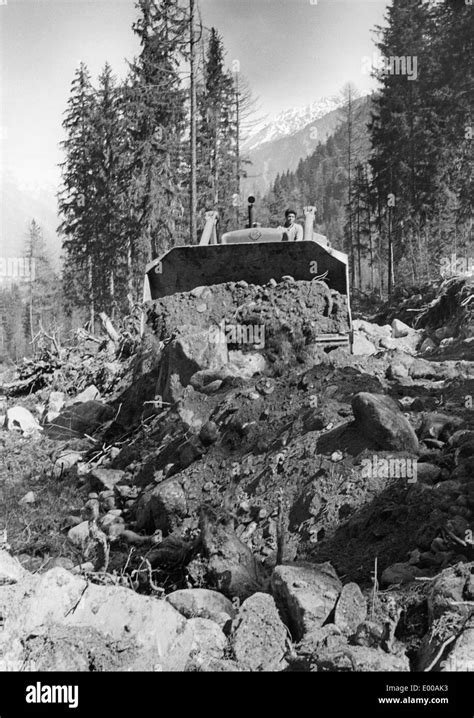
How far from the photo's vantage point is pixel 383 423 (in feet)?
15.1

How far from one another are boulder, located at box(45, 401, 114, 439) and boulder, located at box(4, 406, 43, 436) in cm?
24

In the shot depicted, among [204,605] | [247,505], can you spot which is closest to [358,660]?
[204,605]

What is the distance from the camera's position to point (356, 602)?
10.2 ft

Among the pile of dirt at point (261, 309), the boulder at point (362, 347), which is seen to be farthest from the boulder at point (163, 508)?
the boulder at point (362, 347)

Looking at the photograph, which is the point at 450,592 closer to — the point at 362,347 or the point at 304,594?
the point at 304,594

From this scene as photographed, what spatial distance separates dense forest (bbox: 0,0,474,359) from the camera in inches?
736

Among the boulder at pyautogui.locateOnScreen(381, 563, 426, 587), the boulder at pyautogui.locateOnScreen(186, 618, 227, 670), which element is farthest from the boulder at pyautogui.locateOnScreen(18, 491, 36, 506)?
the boulder at pyautogui.locateOnScreen(381, 563, 426, 587)

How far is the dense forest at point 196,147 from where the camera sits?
18.7m

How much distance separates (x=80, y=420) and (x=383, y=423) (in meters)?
5.36

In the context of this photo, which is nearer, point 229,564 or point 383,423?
point 229,564

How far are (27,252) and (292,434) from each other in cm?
4486

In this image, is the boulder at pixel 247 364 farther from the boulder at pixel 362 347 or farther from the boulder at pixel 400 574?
the boulder at pixel 400 574

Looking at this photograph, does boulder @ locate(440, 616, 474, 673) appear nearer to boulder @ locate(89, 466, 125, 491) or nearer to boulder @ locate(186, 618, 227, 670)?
boulder @ locate(186, 618, 227, 670)
